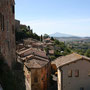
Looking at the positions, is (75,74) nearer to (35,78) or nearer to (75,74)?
(75,74)

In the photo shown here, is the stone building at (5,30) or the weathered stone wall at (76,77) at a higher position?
the stone building at (5,30)

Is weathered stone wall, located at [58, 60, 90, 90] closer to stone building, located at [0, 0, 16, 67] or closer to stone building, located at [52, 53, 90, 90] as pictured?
stone building, located at [52, 53, 90, 90]

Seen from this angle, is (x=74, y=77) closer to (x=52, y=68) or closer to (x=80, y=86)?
(x=80, y=86)

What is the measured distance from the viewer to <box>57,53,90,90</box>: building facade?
1692cm

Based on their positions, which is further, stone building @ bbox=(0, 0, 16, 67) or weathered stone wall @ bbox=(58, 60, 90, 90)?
weathered stone wall @ bbox=(58, 60, 90, 90)

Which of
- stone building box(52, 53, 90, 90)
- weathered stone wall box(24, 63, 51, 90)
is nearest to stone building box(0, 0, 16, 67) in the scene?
weathered stone wall box(24, 63, 51, 90)

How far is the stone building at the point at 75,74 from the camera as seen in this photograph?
666 inches

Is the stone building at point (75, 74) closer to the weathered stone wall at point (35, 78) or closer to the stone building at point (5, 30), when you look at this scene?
the weathered stone wall at point (35, 78)

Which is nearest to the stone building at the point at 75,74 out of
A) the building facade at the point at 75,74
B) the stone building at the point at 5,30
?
the building facade at the point at 75,74

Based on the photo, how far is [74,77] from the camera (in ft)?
56.0

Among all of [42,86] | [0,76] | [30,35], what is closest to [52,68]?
[42,86]

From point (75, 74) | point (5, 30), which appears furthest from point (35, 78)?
point (5, 30)

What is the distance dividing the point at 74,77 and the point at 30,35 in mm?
52827

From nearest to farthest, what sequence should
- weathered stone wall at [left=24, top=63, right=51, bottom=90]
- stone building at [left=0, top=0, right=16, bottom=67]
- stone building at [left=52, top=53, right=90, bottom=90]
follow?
stone building at [left=0, top=0, right=16, bottom=67]
stone building at [left=52, top=53, right=90, bottom=90]
weathered stone wall at [left=24, top=63, right=51, bottom=90]
